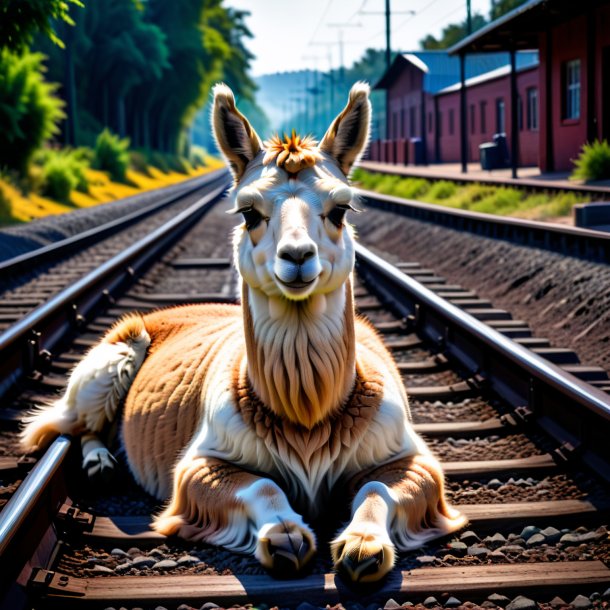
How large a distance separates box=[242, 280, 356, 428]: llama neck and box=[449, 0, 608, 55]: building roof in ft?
56.4

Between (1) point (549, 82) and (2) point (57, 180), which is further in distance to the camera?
(2) point (57, 180)

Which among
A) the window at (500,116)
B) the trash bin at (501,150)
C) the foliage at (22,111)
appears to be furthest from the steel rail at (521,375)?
the window at (500,116)

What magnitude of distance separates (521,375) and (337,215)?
2.25 m

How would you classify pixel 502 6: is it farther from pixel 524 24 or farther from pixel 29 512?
pixel 29 512

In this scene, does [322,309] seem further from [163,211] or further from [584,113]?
[163,211]

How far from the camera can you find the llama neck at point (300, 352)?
346cm

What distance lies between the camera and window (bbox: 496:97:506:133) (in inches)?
1560

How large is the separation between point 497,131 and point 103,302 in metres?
33.3

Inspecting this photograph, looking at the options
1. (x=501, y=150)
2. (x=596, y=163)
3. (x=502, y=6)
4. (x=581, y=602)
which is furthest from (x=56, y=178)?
(x=502, y=6)

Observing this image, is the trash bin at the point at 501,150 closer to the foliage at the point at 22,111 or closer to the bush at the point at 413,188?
the bush at the point at 413,188

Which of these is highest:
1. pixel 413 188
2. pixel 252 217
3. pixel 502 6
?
pixel 502 6

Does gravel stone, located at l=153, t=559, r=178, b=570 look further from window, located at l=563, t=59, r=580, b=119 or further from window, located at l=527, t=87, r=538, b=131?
window, located at l=527, t=87, r=538, b=131

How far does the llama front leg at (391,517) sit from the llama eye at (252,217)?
3.37 ft

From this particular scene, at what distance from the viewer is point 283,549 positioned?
3.19m
